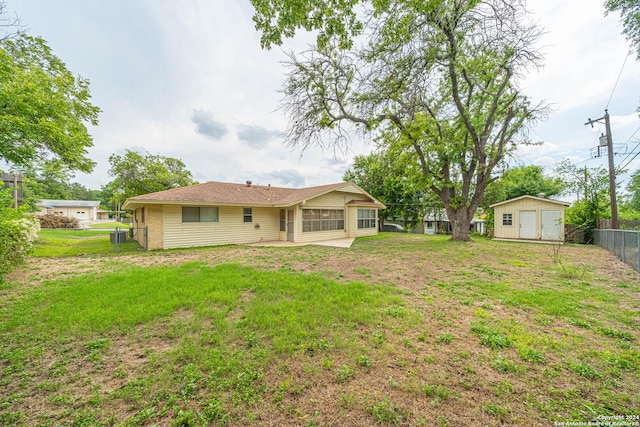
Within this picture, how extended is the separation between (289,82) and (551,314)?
10282 millimetres

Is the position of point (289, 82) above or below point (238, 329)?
above

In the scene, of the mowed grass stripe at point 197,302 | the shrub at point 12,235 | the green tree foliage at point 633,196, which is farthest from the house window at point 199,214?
the green tree foliage at point 633,196

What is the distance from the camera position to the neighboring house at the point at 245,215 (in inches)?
408

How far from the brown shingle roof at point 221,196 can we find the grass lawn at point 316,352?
17.3 ft

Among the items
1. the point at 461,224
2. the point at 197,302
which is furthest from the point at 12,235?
the point at 461,224

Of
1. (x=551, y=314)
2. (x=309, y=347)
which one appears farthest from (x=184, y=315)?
(x=551, y=314)

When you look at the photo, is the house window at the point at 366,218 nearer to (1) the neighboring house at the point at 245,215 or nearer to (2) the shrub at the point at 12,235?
(1) the neighboring house at the point at 245,215

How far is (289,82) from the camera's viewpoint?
30.6 ft

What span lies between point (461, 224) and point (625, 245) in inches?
246

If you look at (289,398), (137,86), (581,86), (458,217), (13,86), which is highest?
(137,86)

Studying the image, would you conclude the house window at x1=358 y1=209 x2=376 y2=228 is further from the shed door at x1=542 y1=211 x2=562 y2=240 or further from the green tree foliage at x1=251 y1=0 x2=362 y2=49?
the green tree foliage at x1=251 y1=0 x2=362 y2=49

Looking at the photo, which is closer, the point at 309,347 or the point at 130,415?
the point at 130,415

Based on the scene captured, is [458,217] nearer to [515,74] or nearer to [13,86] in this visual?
[515,74]

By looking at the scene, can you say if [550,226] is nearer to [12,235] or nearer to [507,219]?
[507,219]
